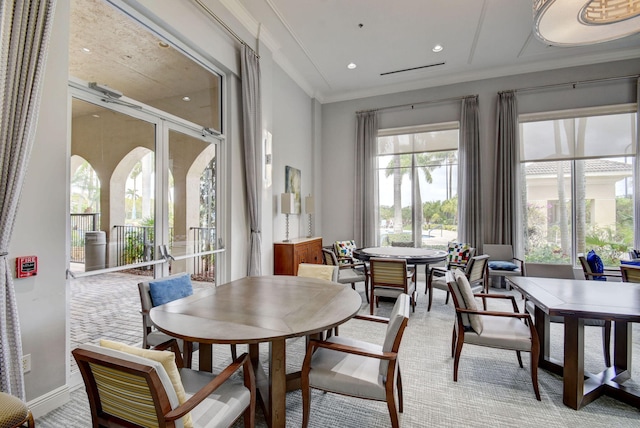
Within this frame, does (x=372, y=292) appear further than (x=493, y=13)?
No

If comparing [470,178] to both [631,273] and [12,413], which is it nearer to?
[631,273]

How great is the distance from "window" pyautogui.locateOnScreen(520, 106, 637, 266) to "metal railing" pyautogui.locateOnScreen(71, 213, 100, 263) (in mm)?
6762

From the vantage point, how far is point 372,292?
154 inches

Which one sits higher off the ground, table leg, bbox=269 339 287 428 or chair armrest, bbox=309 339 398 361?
chair armrest, bbox=309 339 398 361

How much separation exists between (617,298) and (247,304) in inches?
112

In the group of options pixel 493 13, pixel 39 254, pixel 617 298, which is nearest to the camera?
pixel 39 254

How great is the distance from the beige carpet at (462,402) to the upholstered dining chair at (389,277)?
87 cm

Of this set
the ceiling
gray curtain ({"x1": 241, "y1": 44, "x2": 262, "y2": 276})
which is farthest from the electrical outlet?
the ceiling

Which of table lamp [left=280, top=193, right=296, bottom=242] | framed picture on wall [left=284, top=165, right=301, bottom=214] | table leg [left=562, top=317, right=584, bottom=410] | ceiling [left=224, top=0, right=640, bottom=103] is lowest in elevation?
table leg [left=562, top=317, right=584, bottom=410]

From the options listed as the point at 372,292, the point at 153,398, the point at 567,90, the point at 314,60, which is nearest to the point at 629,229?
the point at 567,90

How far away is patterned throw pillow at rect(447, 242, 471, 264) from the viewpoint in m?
5.19

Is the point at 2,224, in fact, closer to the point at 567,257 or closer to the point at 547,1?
the point at 547,1

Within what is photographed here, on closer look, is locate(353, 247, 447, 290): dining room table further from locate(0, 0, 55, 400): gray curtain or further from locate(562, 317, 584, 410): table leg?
locate(0, 0, 55, 400): gray curtain

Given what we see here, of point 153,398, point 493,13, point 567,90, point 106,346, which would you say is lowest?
point 153,398
